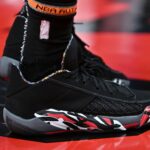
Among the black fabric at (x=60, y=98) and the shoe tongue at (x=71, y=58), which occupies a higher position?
the shoe tongue at (x=71, y=58)

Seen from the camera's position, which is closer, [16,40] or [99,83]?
[99,83]

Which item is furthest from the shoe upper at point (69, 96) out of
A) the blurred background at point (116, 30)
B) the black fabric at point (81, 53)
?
the blurred background at point (116, 30)

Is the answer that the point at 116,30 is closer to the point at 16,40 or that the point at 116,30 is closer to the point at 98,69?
the point at 98,69

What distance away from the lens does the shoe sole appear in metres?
1.13

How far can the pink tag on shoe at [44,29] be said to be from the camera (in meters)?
1.10

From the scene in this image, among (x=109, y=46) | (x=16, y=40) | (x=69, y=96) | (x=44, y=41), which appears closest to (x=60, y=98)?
(x=69, y=96)

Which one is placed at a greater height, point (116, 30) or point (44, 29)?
point (44, 29)

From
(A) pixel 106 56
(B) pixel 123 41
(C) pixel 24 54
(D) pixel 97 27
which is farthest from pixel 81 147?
(D) pixel 97 27

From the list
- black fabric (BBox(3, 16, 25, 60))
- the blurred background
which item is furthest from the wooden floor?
black fabric (BBox(3, 16, 25, 60))

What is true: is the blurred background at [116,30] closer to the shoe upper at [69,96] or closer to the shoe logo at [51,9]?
the shoe upper at [69,96]

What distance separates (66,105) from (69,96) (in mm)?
22

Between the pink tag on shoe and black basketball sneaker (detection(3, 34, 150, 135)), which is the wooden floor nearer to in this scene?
black basketball sneaker (detection(3, 34, 150, 135))

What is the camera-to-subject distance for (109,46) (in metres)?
1.92

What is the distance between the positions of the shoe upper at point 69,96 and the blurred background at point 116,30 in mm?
421
